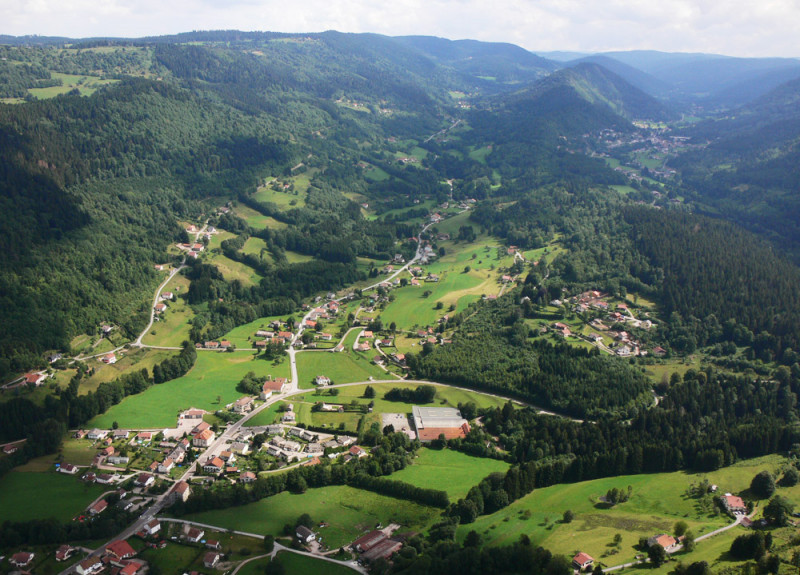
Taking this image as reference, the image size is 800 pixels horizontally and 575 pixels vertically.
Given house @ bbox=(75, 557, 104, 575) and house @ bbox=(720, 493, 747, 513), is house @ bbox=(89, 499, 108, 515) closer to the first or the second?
house @ bbox=(75, 557, 104, 575)

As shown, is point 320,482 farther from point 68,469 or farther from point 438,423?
point 68,469

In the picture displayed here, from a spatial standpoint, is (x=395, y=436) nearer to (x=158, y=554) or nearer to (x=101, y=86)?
(x=158, y=554)

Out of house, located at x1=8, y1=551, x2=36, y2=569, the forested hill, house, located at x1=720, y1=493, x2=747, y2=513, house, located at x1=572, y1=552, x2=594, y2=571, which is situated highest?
the forested hill

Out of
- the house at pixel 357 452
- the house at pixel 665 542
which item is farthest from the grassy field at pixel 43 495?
the house at pixel 665 542

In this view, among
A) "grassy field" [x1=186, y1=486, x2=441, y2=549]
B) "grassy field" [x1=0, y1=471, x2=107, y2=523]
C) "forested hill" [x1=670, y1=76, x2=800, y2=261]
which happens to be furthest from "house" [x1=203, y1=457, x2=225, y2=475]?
"forested hill" [x1=670, y1=76, x2=800, y2=261]

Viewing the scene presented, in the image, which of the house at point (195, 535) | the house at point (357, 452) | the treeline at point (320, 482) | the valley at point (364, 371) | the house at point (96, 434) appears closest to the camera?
the house at point (195, 535)

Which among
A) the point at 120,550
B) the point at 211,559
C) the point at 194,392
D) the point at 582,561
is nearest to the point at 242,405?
the point at 194,392

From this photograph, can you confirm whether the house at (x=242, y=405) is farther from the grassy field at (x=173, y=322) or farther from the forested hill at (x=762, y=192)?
the forested hill at (x=762, y=192)
